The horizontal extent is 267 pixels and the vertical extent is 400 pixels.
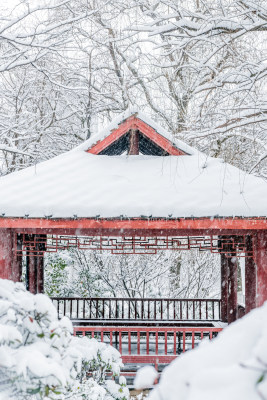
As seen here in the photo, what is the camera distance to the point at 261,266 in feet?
22.5

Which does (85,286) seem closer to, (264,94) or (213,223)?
(213,223)

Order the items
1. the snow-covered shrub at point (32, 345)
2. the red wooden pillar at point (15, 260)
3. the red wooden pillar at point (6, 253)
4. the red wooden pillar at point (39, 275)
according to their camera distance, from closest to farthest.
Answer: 1. the snow-covered shrub at point (32, 345)
2. the red wooden pillar at point (6, 253)
3. the red wooden pillar at point (15, 260)
4. the red wooden pillar at point (39, 275)

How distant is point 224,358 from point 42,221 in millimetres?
5293

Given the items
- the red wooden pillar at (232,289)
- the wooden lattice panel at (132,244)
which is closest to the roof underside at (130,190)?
the wooden lattice panel at (132,244)

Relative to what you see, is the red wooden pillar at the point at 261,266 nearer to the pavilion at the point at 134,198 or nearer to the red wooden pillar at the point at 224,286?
the pavilion at the point at 134,198

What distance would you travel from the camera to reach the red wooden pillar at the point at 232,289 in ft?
31.6

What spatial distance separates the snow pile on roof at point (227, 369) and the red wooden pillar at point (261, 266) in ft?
19.6

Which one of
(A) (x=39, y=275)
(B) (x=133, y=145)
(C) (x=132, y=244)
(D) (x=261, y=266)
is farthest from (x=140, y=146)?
(A) (x=39, y=275)

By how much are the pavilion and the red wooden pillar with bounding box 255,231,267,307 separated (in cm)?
2

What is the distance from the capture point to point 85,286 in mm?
13531

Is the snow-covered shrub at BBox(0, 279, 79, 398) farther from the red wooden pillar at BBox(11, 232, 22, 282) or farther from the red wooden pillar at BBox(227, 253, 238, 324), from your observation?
the red wooden pillar at BBox(227, 253, 238, 324)

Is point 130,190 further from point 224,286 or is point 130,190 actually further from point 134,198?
point 224,286

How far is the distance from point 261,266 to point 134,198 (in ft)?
8.45

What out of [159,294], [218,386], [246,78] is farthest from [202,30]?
[159,294]
